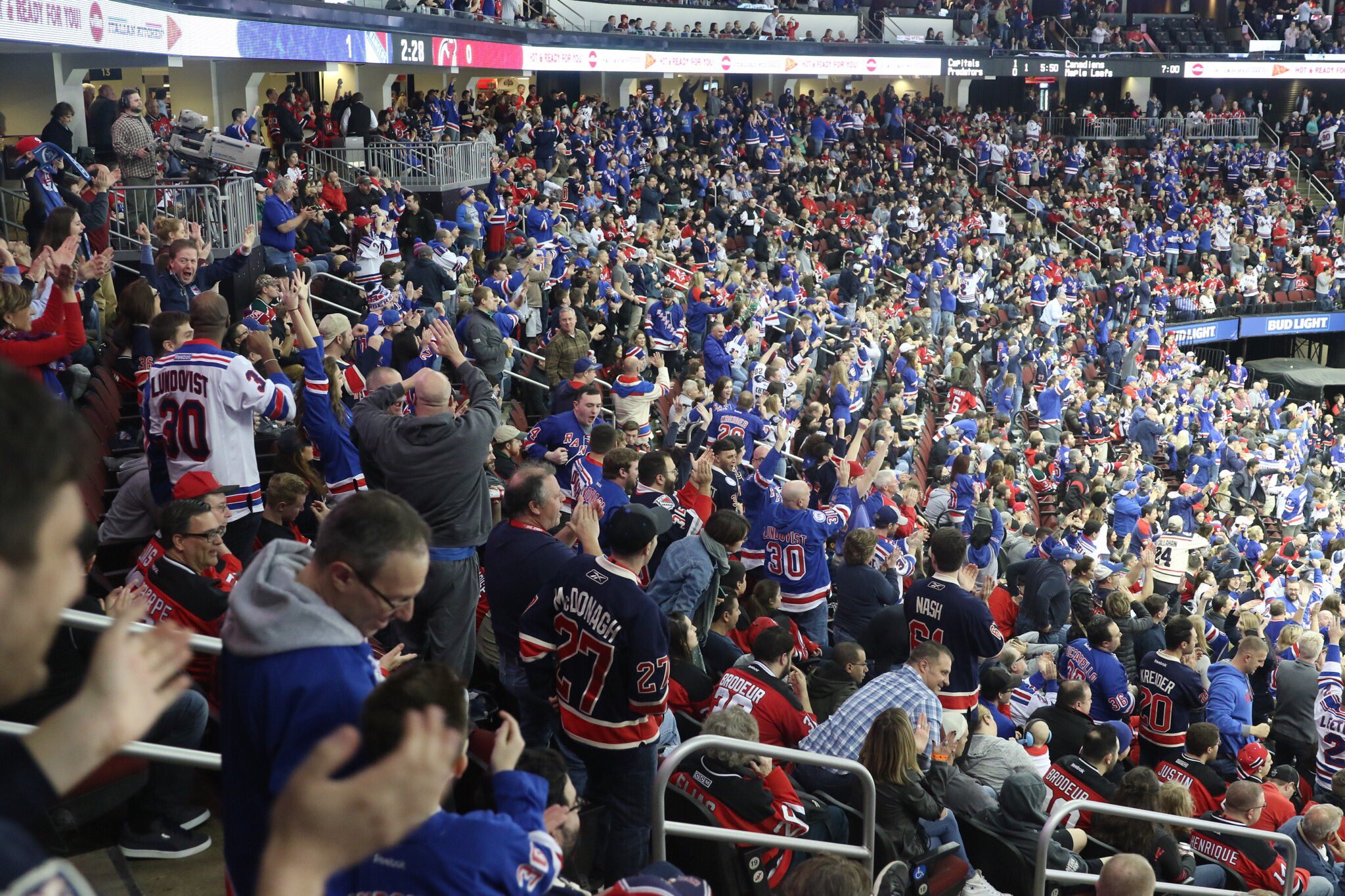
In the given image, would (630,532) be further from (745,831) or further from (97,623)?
(97,623)

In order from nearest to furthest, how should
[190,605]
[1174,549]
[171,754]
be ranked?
[171,754]
[190,605]
[1174,549]

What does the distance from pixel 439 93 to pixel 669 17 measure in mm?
10808

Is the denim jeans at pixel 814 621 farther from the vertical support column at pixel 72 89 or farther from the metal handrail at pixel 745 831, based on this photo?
the vertical support column at pixel 72 89

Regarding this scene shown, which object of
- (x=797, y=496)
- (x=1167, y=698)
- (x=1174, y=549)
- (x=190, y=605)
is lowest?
(x=1174, y=549)

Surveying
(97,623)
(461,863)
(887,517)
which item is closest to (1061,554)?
(887,517)

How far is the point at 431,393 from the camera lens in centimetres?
535

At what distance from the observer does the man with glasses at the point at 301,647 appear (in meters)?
2.34

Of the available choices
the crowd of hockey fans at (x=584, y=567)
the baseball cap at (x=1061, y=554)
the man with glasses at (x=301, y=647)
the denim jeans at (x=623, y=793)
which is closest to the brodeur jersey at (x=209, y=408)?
the crowd of hockey fans at (x=584, y=567)

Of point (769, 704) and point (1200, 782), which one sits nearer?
point (769, 704)

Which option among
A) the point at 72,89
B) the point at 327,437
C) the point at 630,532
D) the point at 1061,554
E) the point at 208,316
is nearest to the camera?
the point at 630,532

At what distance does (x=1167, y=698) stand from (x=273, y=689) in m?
7.10

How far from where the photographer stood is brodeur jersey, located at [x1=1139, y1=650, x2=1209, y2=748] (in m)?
8.02

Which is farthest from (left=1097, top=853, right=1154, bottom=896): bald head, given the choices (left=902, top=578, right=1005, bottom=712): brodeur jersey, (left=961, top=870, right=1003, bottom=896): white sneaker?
(left=902, top=578, right=1005, bottom=712): brodeur jersey

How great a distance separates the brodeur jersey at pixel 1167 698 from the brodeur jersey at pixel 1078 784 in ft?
6.12
